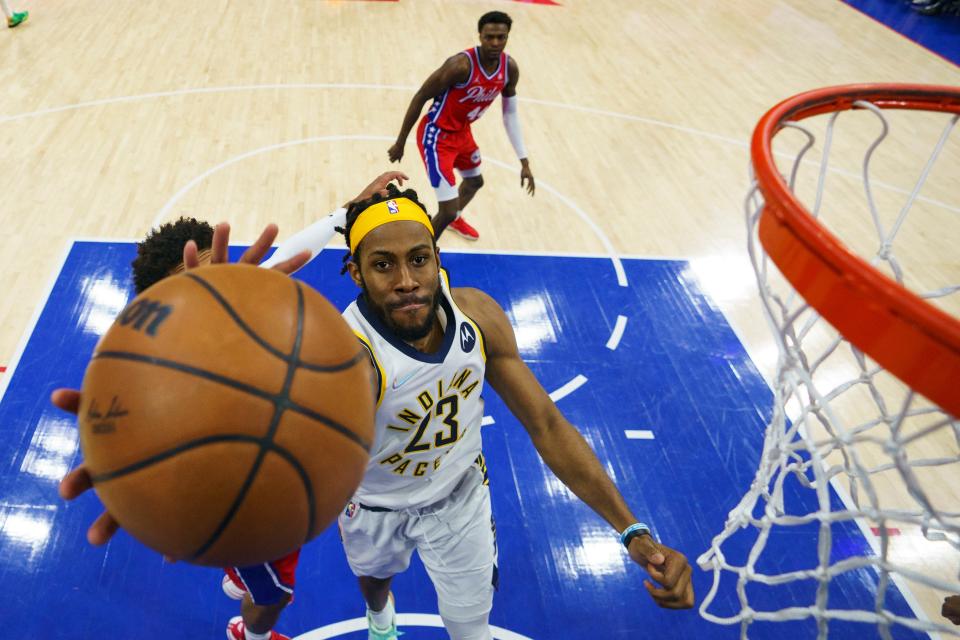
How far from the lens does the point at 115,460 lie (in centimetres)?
129

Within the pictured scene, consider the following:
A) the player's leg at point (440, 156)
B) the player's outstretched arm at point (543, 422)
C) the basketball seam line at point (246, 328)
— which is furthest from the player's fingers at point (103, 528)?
the player's leg at point (440, 156)

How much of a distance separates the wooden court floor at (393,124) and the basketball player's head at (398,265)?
3.19m

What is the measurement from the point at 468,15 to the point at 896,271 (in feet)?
32.0

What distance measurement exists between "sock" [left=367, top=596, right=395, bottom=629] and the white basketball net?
4.43ft

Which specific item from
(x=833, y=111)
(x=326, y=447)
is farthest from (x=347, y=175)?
(x=326, y=447)

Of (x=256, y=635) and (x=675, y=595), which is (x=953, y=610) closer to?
(x=675, y=595)

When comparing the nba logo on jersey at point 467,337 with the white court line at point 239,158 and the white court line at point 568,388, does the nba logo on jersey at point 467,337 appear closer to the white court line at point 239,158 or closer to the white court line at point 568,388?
the white court line at point 568,388

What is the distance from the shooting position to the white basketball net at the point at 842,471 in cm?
177

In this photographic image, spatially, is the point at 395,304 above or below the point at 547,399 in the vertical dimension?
above

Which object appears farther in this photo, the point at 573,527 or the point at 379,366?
the point at 573,527

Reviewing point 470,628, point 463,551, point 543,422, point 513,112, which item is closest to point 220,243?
point 543,422

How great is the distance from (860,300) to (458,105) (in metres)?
3.96

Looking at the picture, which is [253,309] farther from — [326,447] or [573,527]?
[573,527]

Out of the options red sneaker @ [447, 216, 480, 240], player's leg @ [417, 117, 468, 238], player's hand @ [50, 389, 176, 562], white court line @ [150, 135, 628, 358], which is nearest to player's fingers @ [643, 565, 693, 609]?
player's hand @ [50, 389, 176, 562]
